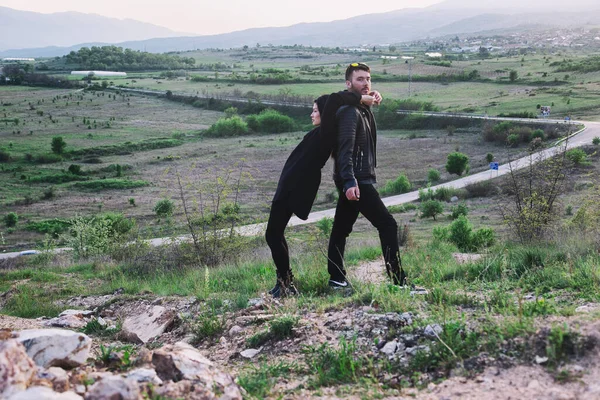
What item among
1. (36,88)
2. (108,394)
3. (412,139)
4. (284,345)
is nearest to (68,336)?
(108,394)

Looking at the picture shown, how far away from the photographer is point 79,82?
125000 mm

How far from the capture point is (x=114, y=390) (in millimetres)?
2723

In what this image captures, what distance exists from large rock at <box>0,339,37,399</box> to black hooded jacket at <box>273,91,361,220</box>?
282 cm

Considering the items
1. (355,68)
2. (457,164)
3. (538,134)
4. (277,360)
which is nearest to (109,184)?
(457,164)

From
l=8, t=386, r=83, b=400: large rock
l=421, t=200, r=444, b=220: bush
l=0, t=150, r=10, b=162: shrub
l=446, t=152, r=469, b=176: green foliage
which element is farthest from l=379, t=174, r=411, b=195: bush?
l=0, t=150, r=10, b=162: shrub

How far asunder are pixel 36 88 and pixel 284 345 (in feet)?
425

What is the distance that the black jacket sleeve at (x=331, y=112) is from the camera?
17.5 feet

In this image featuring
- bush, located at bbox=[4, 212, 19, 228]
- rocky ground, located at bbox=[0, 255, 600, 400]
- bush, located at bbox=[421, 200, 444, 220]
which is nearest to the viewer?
rocky ground, located at bbox=[0, 255, 600, 400]

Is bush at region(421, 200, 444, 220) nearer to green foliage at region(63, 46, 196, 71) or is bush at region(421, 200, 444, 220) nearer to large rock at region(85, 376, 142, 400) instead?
large rock at region(85, 376, 142, 400)

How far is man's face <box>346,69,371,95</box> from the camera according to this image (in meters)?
5.44

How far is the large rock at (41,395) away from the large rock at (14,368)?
8 cm

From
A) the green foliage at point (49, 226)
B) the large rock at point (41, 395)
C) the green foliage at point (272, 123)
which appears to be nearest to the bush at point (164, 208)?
the green foliage at point (49, 226)

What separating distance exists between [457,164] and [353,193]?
3947 centimetres

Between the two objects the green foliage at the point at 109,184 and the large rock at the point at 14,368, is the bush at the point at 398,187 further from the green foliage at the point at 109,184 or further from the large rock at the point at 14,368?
the large rock at the point at 14,368
